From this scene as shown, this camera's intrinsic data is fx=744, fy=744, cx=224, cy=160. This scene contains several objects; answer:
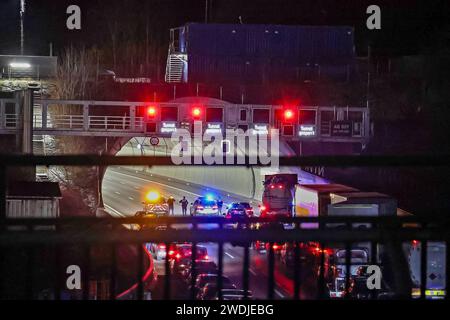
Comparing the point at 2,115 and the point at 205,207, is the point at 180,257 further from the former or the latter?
the point at 2,115

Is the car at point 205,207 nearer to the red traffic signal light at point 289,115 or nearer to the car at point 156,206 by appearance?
the car at point 156,206

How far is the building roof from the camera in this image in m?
19.5

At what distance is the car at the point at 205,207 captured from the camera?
98.8 ft

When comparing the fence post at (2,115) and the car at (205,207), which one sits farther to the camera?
the fence post at (2,115)

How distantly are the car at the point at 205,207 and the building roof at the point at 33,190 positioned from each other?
9.92 metres

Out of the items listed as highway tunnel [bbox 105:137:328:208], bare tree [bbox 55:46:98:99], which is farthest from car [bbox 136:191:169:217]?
bare tree [bbox 55:46:98:99]

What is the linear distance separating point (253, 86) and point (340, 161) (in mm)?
33976

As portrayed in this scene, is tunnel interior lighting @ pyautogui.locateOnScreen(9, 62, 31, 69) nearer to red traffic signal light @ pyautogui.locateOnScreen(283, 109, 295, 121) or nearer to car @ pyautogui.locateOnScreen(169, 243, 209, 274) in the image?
red traffic signal light @ pyautogui.locateOnScreen(283, 109, 295, 121)

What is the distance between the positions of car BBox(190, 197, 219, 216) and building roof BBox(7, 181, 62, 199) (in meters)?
9.92

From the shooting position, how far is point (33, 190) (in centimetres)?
2008

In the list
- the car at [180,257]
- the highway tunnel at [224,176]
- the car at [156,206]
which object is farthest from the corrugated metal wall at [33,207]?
the highway tunnel at [224,176]

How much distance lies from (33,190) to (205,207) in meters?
11.6
